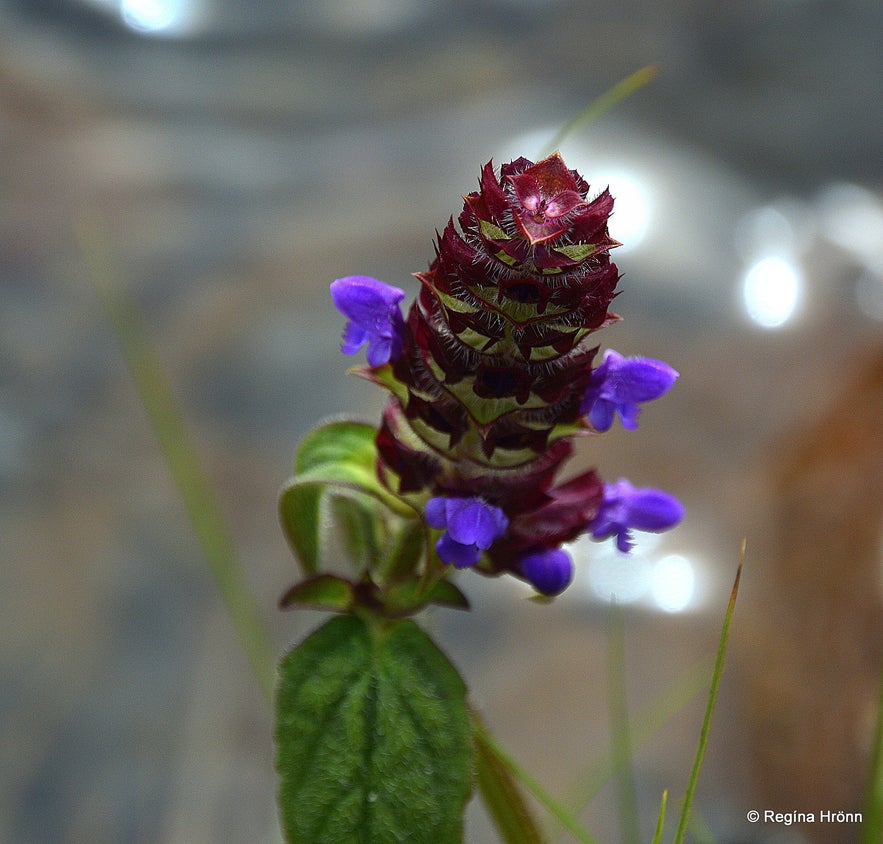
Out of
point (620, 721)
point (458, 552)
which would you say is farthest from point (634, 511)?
point (620, 721)

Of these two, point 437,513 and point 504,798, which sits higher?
point 437,513

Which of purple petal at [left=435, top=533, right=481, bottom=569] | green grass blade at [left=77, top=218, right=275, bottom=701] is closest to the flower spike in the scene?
purple petal at [left=435, top=533, right=481, bottom=569]

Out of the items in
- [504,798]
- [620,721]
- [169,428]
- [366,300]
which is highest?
[169,428]

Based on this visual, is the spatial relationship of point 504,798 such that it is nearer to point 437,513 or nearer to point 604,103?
point 437,513

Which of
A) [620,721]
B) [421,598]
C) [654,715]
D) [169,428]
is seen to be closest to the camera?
[421,598]

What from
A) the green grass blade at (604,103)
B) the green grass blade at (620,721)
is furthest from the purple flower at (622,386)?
the green grass blade at (620,721)

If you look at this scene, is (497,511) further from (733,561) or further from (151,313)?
(151,313)

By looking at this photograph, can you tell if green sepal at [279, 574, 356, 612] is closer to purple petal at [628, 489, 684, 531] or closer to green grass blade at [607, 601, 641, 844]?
purple petal at [628, 489, 684, 531]
